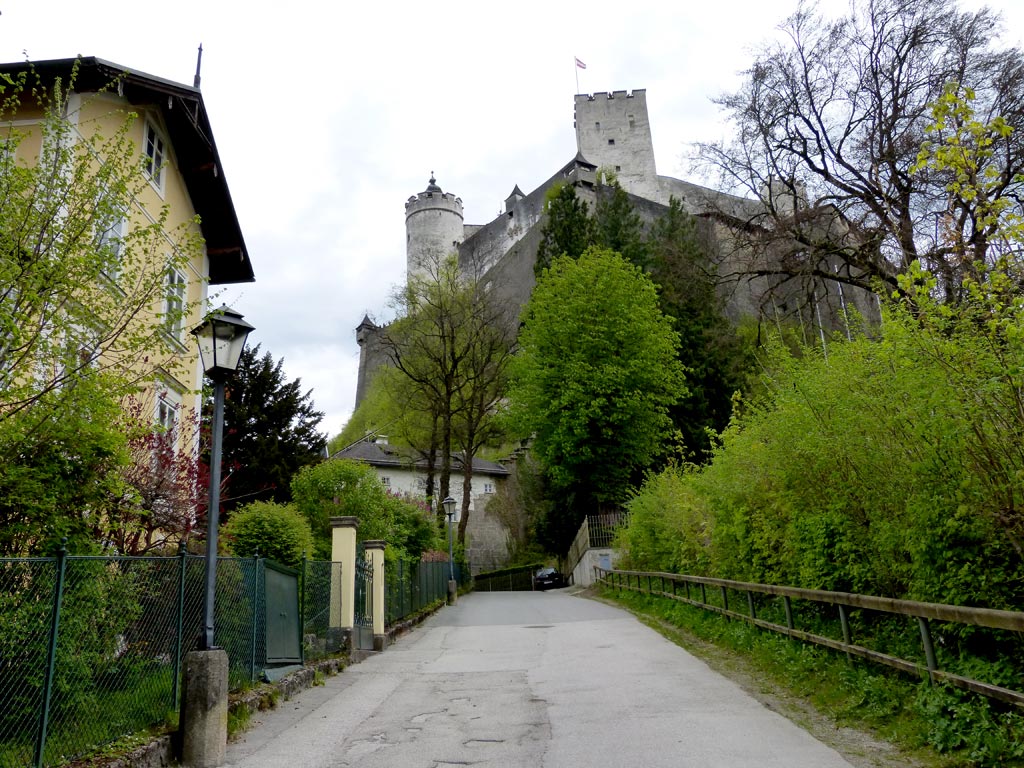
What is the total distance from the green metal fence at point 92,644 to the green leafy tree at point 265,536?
3509 mm

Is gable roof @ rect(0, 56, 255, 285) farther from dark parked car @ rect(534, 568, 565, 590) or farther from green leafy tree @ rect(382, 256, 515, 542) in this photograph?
dark parked car @ rect(534, 568, 565, 590)

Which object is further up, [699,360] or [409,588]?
[699,360]

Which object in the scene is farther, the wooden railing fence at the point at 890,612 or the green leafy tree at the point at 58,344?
the green leafy tree at the point at 58,344

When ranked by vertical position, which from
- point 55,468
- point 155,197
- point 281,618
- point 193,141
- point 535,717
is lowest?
point 535,717

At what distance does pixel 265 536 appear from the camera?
38.7 feet

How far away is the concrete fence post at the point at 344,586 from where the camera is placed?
1247cm

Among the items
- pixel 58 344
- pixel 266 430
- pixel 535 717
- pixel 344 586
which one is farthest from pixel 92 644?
pixel 266 430

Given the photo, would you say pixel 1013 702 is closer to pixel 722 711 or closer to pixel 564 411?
pixel 722 711

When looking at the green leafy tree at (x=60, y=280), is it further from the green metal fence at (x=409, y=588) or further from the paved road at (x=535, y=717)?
the green metal fence at (x=409, y=588)

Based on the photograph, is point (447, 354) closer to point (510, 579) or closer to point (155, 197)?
point (510, 579)

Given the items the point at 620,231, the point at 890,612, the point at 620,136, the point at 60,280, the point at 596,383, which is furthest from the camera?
the point at 620,136

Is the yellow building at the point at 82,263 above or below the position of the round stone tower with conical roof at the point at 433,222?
below

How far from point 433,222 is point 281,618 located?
273ft

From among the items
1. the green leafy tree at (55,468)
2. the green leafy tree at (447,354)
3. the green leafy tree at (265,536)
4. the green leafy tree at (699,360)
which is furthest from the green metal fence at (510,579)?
the green leafy tree at (55,468)
